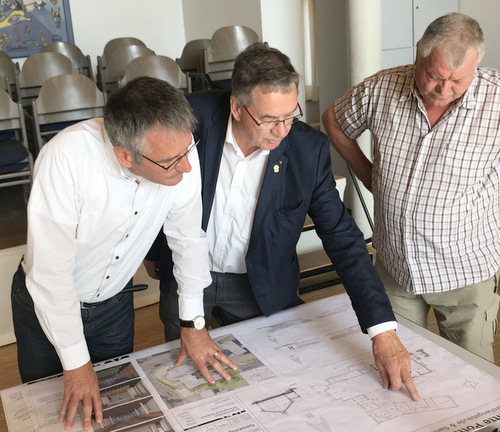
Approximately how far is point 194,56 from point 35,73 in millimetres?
1452

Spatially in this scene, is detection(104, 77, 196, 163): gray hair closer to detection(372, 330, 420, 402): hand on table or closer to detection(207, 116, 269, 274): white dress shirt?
detection(207, 116, 269, 274): white dress shirt

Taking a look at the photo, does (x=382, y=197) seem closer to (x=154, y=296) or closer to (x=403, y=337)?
(x=403, y=337)

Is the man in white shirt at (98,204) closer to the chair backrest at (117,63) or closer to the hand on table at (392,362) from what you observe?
the hand on table at (392,362)

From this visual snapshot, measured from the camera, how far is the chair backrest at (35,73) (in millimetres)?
5090

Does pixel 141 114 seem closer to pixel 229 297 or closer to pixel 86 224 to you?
pixel 86 224

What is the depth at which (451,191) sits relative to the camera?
6.54 ft

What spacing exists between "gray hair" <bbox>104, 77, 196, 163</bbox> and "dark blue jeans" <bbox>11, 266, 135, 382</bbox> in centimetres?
61

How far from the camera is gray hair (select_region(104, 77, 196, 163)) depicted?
4.62 feet

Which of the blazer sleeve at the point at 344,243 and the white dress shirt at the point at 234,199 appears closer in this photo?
the blazer sleeve at the point at 344,243

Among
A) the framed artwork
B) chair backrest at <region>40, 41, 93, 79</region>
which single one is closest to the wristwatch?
chair backrest at <region>40, 41, 93, 79</region>

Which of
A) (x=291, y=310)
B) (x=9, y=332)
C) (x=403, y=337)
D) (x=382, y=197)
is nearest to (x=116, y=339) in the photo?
(x=291, y=310)

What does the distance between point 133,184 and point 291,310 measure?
0.71 metres

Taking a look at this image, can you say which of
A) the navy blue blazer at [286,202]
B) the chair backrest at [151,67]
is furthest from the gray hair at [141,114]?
the chair backrest at [151,67]

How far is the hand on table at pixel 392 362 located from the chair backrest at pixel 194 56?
4.40 m
